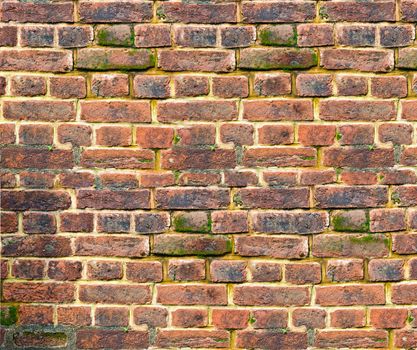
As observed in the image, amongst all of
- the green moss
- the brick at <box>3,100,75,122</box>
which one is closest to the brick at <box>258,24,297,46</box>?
the brick at <box>3,100,75,122</box>

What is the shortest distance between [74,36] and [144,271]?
864 millimetres

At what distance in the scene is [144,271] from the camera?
242 centimetres

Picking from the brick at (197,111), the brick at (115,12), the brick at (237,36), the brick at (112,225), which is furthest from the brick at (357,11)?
the brick at (112,225)

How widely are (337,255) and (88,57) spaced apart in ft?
3.69

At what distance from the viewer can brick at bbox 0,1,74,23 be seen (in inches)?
94.1

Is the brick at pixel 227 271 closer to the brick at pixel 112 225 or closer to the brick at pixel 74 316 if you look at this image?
the brick at pixel 112 225

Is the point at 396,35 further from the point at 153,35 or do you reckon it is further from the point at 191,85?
the point at 153,35

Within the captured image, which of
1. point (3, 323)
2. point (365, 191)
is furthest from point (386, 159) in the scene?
point (3, 323)

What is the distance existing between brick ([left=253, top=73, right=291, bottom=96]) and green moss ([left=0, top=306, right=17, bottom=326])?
1.16 metres

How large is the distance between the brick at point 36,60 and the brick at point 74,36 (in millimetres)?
36

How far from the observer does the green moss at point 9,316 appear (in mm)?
2428

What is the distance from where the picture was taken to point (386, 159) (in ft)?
7.89

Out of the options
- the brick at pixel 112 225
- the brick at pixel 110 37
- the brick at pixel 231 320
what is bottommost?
the brick at pixel 231 320

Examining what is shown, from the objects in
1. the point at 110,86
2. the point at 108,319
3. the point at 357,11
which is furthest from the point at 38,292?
the point at 357,11
